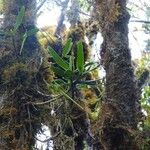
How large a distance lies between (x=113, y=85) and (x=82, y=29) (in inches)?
105

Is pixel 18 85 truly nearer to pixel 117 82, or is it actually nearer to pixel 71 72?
Answer: pixel 71 72

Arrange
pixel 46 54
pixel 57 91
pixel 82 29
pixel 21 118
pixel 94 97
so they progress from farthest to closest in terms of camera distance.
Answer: pixel 82 29 → pixel 94 97 → pixel 46 54 → pixel 57 91 → pixel 21 118

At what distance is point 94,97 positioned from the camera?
22.7ft

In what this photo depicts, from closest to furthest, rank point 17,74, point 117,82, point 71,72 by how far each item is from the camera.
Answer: point 71,72
point 117,82
point 17,74

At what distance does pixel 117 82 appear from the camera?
4.96m

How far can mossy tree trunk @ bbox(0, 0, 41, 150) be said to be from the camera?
4.73 metres

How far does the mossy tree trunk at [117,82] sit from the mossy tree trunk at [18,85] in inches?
36.8

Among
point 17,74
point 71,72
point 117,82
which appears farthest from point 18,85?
point 117,82

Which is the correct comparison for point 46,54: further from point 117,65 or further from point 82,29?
point 82,29

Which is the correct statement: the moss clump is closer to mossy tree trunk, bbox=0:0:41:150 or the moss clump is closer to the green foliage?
mossy tree trunk, bbox=0:0:41:150

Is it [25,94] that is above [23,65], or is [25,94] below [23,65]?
below

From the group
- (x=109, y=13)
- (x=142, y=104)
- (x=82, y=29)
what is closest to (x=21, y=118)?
(x=142, y=104)

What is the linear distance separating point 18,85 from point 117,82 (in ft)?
4.29

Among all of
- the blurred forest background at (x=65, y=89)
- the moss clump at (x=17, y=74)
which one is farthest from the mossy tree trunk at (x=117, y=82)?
the moss clump at (x=17, y=74)
